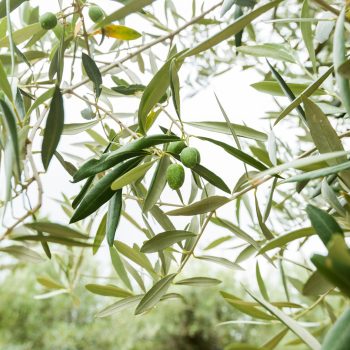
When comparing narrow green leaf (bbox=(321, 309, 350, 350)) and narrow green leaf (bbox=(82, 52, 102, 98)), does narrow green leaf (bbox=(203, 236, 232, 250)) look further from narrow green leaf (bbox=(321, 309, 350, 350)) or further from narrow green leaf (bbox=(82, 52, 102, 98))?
narrow green leaf (bbox=(321, 309, 350, 350))

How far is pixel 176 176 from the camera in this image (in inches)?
17.0

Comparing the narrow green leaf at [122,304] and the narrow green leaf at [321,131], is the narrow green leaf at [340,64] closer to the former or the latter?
the narrow green leaf at [321,131]

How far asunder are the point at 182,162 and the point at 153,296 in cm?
15

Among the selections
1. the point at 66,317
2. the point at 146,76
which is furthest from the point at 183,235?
the point at 66,317

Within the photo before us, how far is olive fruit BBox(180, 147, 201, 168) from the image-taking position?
1.37 ft

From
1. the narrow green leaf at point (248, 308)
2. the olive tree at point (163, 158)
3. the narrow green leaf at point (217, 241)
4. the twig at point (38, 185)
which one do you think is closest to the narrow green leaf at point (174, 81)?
the olive tree at point (163, 158)

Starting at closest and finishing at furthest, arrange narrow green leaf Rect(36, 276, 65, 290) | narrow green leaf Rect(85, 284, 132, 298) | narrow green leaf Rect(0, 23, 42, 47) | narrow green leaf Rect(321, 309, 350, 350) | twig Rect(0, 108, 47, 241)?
1. narrow green leaf Rect(321, 309, 350, 350)
2. twig Rect(0, 108, 47, 241)
3. narrow green leaf Rect(0, 23, 42, 47)
4. narrow green leaf Rect(85, 284, 132, 298)
5. narrow green leaf Rect(36, 276, 65, 290)

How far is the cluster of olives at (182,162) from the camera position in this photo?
418 mm

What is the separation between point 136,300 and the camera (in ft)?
1.88

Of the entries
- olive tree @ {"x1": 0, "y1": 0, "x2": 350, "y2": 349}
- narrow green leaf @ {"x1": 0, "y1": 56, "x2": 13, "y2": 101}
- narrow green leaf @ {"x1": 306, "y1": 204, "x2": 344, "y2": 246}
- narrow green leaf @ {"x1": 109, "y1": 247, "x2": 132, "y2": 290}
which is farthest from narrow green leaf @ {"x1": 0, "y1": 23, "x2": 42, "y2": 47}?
narrow green leaf @ {"x1": 306, "y1": 204, "x2": 344, "y2": 246}

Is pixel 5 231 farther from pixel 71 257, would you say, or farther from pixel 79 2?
pixel 71 257

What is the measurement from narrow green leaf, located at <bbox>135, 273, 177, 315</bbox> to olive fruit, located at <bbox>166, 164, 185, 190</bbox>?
11cm

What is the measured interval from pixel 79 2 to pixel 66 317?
22.6 feet

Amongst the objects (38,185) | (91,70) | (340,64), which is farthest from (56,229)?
(340,64)
